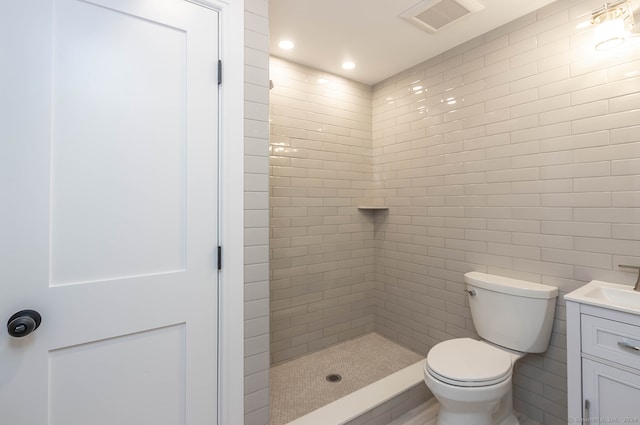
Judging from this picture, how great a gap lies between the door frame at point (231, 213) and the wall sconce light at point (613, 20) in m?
1.70

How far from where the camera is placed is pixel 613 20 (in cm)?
135

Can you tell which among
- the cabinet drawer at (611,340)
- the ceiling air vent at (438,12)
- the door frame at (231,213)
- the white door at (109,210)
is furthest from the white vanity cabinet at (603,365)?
the ceiling air vent at (438,12)

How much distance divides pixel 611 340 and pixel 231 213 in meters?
1.62

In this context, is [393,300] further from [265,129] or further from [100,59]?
[100,59]

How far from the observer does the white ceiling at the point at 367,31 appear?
1.68 m

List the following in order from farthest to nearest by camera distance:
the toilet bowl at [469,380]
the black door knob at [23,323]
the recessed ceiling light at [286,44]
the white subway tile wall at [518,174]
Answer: the recessed ceiling light at [286,44]
the white subway tile wall at [518,174]
the toilet bowl at [469,380]
the black door knob at [23,323]

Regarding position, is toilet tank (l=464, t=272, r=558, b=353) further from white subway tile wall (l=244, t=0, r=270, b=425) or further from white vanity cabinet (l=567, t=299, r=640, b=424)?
white subway tile wall (l=244, t=0, r=270, b=425)

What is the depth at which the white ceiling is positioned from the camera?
1678 millimetres

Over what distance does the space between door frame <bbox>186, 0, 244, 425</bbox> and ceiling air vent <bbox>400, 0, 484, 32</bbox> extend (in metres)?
1.04

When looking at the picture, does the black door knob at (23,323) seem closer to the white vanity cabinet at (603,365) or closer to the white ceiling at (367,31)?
the white ceiling at (367,31)

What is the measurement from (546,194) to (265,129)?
1634 mm

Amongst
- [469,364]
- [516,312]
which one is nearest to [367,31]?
[516,312]

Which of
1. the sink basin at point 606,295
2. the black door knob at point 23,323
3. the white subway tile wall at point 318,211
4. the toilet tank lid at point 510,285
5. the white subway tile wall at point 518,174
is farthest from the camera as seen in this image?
the white subway tile wall at point 318,211

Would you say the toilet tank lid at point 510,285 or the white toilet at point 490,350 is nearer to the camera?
the white toilet at point 490,350
